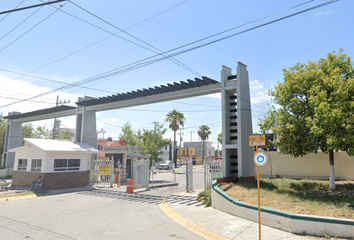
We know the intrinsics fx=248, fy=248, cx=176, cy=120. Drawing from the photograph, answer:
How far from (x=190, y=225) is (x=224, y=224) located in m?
1.18

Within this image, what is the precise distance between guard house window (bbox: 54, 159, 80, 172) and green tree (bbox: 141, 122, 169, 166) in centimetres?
1113

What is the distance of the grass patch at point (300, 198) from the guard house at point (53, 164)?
483 inches

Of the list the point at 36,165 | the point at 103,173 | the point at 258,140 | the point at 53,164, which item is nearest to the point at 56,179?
the point at 53,164

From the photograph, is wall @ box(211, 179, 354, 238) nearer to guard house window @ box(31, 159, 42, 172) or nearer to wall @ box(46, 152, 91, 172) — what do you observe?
wall @ box(46, 152, 91, 172)

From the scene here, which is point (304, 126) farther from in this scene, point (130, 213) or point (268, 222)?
point (130, 213)

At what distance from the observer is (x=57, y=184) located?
18172 mm

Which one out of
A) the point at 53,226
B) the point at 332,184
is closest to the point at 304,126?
the point at 332,184

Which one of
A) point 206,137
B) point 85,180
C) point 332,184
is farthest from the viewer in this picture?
point 206,137

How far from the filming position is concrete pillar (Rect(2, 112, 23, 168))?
29608 millimetres

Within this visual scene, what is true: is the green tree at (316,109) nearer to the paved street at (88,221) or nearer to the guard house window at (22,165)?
the paved street at (88,221)

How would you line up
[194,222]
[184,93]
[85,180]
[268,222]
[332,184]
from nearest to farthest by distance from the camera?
[268,222] → [194,222] → [332,184] → [184,93] → [85,180]

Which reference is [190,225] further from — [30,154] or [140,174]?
[30,154]

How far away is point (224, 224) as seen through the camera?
837 cm

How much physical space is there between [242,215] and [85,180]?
14863mm
